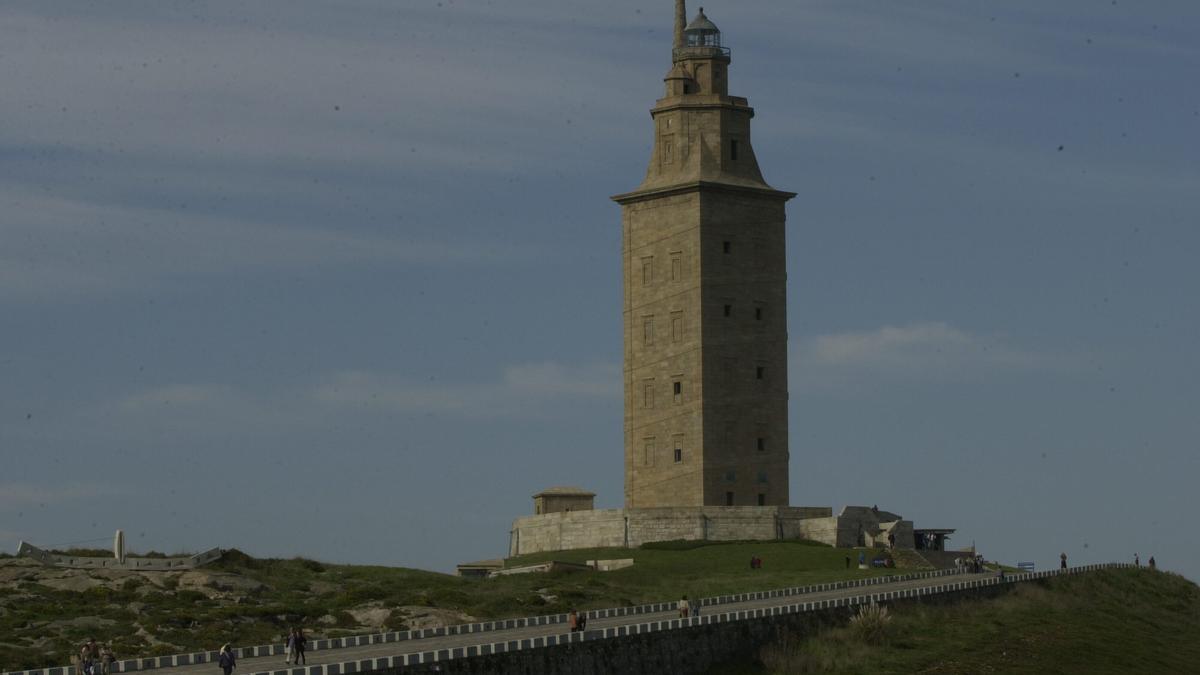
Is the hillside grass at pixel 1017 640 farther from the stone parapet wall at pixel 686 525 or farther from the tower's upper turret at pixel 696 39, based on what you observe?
the tower's upper turret at pixel 696 39

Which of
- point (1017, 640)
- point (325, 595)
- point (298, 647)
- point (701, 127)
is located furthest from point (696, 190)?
point (298, 647)

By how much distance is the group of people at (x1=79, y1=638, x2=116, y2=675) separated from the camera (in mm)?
47344

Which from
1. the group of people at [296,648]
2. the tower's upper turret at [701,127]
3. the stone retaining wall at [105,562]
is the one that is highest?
the tower's upper turret at [701,127]

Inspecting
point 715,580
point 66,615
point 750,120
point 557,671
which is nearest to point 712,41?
point 750,120

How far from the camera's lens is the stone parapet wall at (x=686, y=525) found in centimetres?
9481

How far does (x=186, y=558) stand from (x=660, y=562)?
20005 millimetres

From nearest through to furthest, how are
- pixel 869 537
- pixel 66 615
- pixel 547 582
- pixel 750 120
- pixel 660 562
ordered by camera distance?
pixel 66 615, pixel 547 582, pixel 660 562, pixel 869 537, pixel 750 120

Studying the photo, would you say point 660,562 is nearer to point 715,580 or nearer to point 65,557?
point 715,580

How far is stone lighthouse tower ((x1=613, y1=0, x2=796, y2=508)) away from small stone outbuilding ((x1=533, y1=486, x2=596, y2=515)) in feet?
15.4

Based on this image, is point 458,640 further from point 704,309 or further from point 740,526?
point 704,309

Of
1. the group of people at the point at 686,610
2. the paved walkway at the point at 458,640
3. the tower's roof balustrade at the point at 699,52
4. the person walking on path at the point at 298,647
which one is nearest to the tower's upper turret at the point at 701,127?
the tower's roof balustrade at the point at 699,52

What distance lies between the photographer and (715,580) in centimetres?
8256

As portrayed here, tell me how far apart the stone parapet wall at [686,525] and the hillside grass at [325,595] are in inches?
74.1

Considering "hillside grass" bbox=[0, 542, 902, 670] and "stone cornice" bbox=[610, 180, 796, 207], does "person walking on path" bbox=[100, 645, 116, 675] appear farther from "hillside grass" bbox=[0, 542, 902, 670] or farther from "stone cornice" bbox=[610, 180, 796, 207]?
"stone cornice" bbox=[610, 180, 796, 207]
